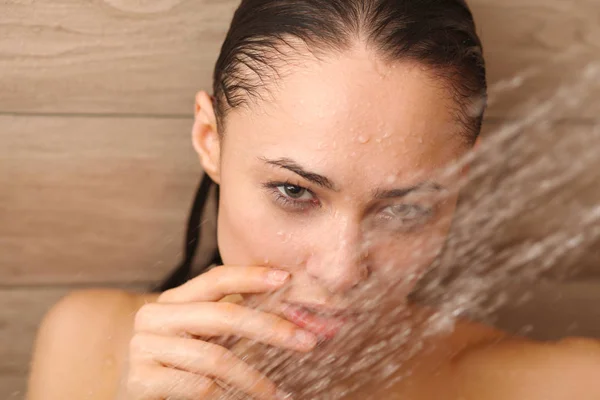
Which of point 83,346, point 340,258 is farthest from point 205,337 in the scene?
point 83,346

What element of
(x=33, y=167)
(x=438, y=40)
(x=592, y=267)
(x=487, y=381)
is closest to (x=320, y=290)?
(x=438, y=40)

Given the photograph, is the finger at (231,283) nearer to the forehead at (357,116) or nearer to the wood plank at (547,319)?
the forehead at (357,116)

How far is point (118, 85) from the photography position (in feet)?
3.16

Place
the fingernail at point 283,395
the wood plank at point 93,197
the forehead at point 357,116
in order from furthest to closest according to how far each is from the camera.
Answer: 1. the wood plank at point 93,197
2. the fingernail at point 283,395
3. the forehead at point 357,116

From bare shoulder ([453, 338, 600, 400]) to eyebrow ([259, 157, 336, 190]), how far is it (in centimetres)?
47

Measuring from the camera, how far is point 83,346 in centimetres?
94

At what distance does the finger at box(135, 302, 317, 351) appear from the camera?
70 centimetres

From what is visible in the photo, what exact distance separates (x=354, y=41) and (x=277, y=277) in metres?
0.26

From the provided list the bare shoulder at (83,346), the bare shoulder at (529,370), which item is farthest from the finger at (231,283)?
the bare shoulder at (529,370)

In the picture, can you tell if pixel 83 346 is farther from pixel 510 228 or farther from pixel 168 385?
pixel 510 228

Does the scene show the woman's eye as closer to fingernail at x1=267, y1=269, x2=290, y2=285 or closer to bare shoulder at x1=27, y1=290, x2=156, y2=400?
fingernail at x1=267, y1=269, x2=290, y2=285

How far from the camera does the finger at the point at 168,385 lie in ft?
2.35

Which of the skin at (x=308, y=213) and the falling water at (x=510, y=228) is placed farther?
the falling water at (x=510, y=228)

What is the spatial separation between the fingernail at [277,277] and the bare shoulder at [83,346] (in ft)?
1.08
